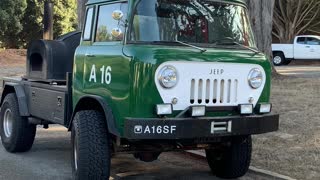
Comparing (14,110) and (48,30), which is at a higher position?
(48,30)

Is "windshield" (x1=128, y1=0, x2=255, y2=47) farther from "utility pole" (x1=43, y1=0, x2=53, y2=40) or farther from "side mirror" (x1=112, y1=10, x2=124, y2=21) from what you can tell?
"utility pole" (x1=43, y1=0, x2=53, y2=40)

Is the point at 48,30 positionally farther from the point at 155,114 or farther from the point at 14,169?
the point at 155,114

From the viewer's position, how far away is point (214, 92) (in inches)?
233

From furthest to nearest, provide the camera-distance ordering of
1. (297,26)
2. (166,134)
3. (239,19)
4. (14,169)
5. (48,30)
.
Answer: (297,26) → (48,30) → (14,169) → (239,19) → (166,134)

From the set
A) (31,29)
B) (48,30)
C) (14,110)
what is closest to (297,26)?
(31,29)

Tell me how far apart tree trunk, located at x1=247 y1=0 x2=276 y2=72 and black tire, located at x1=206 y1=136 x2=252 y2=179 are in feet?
30.4

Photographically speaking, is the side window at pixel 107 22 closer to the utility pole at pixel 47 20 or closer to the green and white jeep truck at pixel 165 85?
the green and white jeep truck at pixel 165 85

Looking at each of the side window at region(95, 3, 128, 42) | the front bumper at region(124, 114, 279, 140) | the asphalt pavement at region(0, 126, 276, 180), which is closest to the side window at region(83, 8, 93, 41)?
the side window at region(95, 3, 128, 42)

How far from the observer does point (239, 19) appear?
667 centimetres

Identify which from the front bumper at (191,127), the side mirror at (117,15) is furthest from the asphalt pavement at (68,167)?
the side mirror at (117,15)

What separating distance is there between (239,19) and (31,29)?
1111 inches

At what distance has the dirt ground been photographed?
7.48m

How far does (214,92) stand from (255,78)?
1.89ft

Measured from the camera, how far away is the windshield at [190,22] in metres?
5.98
